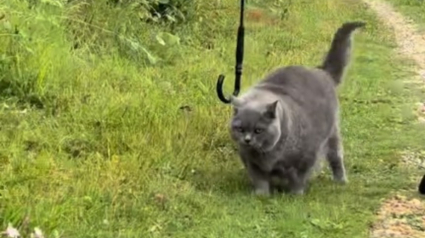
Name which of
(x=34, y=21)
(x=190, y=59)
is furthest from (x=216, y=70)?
(x=34, y=21)

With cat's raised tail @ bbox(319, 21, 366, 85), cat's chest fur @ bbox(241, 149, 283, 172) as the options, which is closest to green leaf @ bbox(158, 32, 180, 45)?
cat's raised tail @ bbox(319, 21, 366, 85)

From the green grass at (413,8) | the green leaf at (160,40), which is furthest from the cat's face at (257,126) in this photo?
the green grass at (413,8)

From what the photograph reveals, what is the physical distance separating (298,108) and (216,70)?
10.7 ft

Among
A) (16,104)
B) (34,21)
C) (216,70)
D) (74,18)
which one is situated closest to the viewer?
(16,104)

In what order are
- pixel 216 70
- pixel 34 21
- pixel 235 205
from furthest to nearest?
pixel 216 70 → pixel 34 21 → pixel 235 205

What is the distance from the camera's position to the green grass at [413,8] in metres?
17.9

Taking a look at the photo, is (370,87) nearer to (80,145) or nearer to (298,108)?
(298,108)

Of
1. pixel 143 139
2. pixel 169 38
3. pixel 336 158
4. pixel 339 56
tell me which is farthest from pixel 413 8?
pixel 143 139

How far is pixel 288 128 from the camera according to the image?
6.45 m

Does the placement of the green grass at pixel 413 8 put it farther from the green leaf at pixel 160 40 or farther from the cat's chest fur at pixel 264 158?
the cat's chest fur at pixel 264 158

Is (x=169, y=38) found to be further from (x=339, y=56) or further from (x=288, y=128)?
(x=288, y=128)

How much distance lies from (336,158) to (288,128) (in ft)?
2.51

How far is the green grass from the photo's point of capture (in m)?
17.9

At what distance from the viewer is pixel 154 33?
10.4 meters
